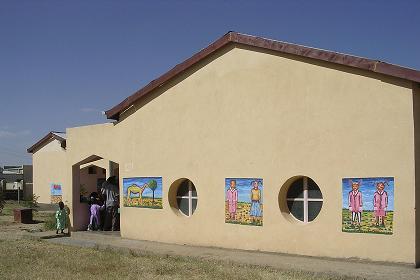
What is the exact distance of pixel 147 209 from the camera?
558 inches

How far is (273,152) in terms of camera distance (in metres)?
11.5

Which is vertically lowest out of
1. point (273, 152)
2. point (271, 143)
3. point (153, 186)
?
point (153, 186)

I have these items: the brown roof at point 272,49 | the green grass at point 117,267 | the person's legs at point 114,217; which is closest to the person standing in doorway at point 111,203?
the person's legs at point 114,217

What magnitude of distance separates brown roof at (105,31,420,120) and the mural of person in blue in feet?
10.3

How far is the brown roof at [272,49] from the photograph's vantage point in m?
9.56

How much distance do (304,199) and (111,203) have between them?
283 inches

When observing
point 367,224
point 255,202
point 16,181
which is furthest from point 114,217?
point 16,181

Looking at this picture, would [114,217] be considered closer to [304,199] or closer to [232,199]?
[232,199]

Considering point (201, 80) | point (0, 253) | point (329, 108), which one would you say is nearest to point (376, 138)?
point (329, 108)

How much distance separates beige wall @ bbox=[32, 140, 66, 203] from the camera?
30.9 m

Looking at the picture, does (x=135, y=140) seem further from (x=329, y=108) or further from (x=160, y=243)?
(x=329, y=108)

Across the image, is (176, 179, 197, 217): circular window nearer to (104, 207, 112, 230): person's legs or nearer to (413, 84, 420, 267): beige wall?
(104, 207, 112, 230): person's legs

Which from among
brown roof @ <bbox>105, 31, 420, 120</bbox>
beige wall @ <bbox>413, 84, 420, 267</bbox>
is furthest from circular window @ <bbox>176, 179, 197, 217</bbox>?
beige wall @ <bbox>413, 84, 420, 267</bbox>

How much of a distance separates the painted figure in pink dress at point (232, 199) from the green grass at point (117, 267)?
1707mm
